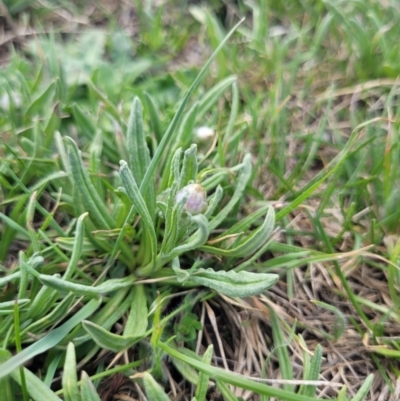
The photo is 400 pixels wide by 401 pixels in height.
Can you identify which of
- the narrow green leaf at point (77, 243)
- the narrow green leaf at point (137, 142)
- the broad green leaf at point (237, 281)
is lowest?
the broad green leaf at point (237, 281)

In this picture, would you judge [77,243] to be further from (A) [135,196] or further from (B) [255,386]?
(B) [255,386]

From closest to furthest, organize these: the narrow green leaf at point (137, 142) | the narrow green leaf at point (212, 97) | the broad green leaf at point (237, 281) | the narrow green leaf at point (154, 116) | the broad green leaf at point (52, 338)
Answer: the broad green leaf at point (52, 338) → the broad green leaf at point (237, 281) → the narrow green leaf at point (137, 142) → the narrow green leaf at point (154, 116) → the narrow green leaf at point (212, 97)

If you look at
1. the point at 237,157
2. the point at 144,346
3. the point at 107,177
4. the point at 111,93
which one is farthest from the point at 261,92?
the point at 144,346

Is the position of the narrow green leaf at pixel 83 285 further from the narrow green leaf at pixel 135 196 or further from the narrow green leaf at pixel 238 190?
the narrow green leaf at pixel 238 190

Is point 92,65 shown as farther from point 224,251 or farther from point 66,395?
point 66,395

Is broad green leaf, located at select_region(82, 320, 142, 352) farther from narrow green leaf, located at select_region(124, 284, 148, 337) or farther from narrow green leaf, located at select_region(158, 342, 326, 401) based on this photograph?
narrow green leaf, located at select_region(158, 342, 326, 401)

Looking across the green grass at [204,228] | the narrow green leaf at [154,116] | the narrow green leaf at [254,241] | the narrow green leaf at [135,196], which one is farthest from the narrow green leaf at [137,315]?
the narrow green leaf at [154,116]
